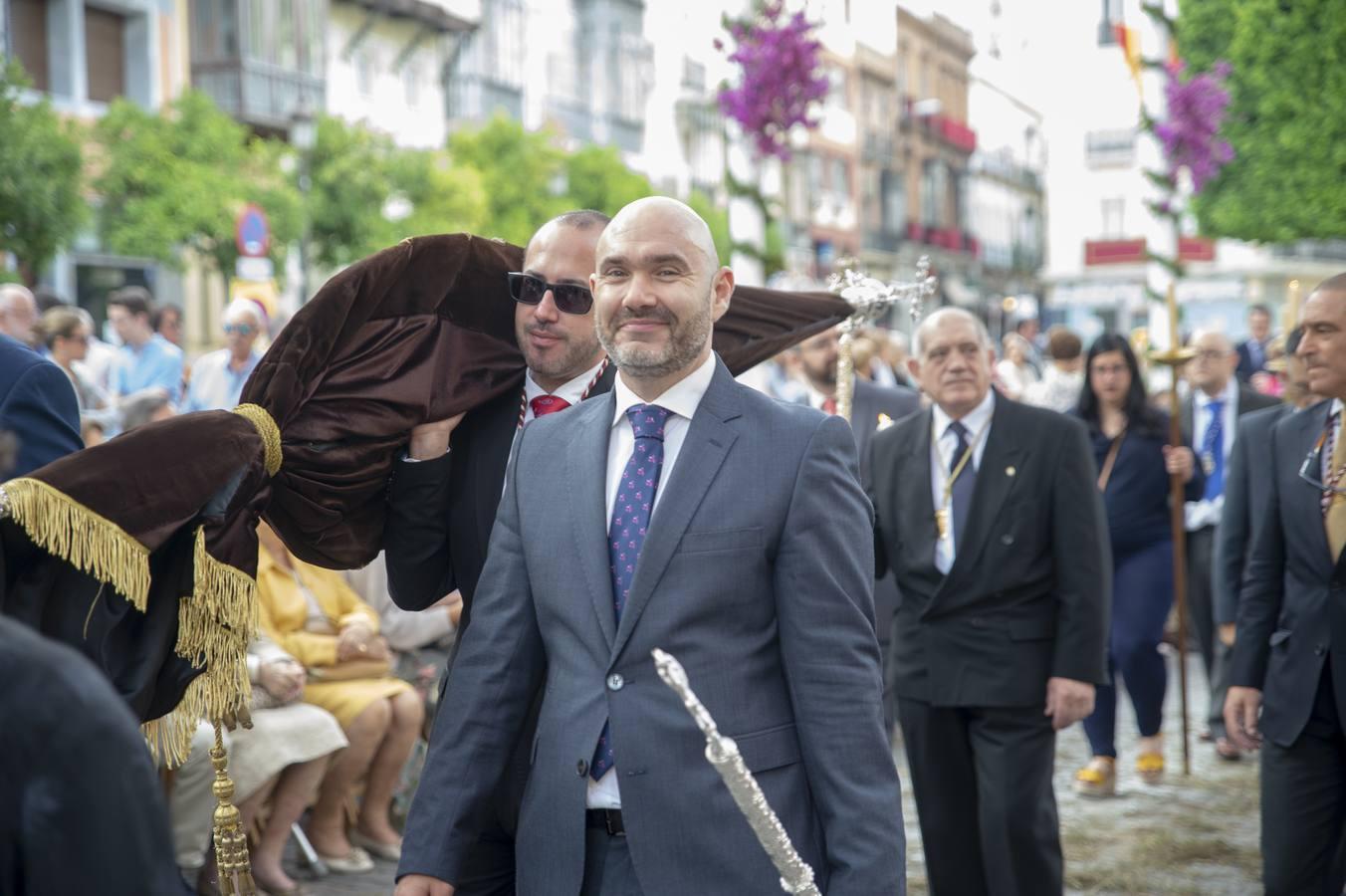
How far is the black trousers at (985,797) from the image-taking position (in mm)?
5680

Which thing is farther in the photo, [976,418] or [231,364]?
[231,364]

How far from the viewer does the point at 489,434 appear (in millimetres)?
4098

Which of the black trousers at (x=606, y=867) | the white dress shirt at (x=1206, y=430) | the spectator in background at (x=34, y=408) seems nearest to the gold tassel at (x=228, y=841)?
the spectator in background at (x=34, y=408)

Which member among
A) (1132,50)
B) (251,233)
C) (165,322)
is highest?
(1132,50)

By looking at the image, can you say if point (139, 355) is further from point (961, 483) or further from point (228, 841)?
point (228, 841)

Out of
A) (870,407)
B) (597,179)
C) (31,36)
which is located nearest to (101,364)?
(870,407)

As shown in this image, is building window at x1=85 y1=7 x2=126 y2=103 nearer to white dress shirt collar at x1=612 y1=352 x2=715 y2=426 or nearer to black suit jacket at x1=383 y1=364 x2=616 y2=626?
black suit jacket at x1=383 y1=364 x2=616 y2=626

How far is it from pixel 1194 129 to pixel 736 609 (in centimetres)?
1970

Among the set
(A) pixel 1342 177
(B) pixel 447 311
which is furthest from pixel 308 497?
(A) pixel 1342 177

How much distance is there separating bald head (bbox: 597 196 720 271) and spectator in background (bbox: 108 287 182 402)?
9.70m

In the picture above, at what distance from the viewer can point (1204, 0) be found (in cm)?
2936

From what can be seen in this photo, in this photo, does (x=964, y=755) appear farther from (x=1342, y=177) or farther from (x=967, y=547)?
(x=1342, y=177)

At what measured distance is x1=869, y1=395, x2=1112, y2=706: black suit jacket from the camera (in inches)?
227

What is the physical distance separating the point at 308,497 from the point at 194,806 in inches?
121
